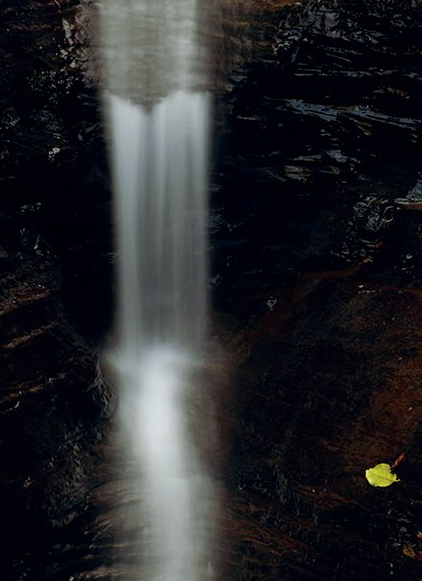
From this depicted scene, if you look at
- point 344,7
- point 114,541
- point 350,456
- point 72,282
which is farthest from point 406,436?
point 344,7

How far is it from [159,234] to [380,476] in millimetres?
3498

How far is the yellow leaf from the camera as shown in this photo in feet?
16.3

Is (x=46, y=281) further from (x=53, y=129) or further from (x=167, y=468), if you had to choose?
(x=167, y=468)

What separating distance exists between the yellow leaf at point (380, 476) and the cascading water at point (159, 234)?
56.6 inches

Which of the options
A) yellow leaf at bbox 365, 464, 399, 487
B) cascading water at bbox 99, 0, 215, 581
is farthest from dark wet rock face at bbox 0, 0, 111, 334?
yellow leaf at bbox 365, 464, 399, 487

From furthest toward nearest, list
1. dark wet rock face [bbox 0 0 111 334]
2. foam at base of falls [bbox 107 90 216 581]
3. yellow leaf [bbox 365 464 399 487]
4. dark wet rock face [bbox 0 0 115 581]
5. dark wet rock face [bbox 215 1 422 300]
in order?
dark wet rock face [bbox 215 1 422 300] < dark wet rock face [bbox 0 0 111 334] < foam at base of falls [bbox 107 90 216 581] < dark wet rock face [bbox 0 0 115 581] < yellow leaf [bbox 365 464 399 487]

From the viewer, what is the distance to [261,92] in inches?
255

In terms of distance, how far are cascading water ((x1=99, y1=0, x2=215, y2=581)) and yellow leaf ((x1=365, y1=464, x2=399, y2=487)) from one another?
144 centimetres

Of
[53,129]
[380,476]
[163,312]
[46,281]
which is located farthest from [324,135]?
[380,476]

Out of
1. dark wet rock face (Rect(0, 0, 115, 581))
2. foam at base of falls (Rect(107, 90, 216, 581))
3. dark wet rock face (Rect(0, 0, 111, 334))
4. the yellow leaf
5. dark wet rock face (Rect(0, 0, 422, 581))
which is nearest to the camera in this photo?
the yellow leaf

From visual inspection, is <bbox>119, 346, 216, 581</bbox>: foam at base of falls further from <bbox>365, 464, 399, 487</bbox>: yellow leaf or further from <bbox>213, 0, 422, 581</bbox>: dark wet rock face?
<bbox>365, 464, 399, 487</bbox>: yellow leaf

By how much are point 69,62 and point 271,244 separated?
295 centimetres

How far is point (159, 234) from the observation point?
684 centimetres

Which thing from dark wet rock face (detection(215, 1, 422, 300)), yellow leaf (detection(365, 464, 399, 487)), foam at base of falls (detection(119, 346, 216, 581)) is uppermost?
dark wet rock face (detection(215, 1, 422, 300))
